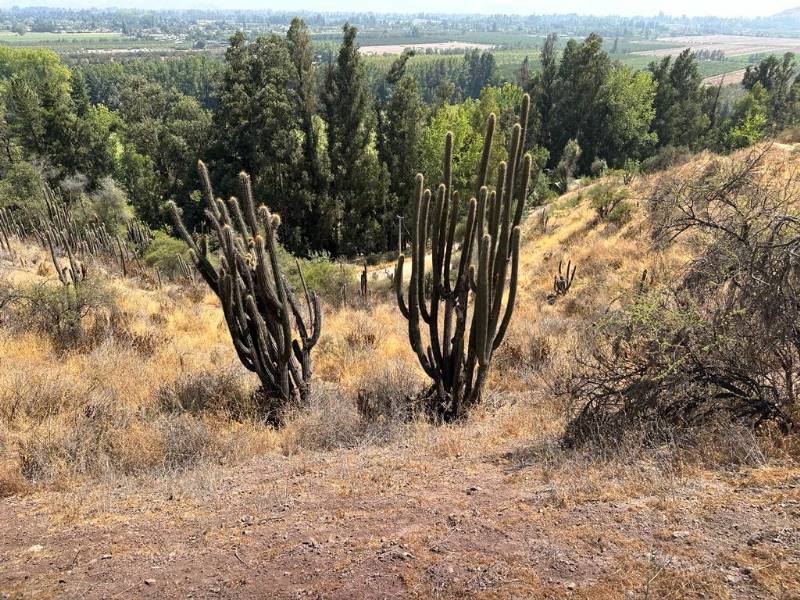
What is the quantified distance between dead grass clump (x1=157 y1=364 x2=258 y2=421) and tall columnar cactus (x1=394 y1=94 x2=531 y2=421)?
2.23m

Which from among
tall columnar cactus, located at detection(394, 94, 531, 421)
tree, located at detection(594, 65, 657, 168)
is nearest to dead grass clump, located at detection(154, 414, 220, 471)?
tall columnar cactus, located at detection(394, 94, 531, 421)

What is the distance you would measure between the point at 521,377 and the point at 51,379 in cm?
590

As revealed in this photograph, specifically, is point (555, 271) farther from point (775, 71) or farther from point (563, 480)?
point (775, 71)

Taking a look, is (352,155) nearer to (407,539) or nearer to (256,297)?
(256,297)

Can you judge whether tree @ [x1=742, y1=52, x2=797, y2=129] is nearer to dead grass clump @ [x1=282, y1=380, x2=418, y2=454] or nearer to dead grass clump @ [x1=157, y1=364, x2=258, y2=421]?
dead grass clump @ [x1=282, y1=380, x2=418, y2=454]

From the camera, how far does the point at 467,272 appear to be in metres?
6.02

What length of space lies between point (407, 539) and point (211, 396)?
387 centimetres

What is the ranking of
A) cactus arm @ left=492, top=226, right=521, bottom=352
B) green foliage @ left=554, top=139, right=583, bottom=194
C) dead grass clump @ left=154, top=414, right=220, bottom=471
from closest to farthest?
dead grass clump @ left=154, top=414, right=220, bottom=471
cactus arm @ left=492, top=226, right=521, bottom=352
green foliage @ left=554, top=139, right=583, bottom=194

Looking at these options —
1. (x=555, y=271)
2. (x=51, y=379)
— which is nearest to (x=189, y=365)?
(x=51, y=379)

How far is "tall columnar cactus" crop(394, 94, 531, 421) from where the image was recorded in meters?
5.79

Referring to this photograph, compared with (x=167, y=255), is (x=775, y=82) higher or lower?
higher

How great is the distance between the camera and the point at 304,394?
6.56m

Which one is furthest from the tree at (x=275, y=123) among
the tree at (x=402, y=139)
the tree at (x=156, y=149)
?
the tree at (x=402, y=139)

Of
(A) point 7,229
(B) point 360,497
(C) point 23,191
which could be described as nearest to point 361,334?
(B) point 360,497
